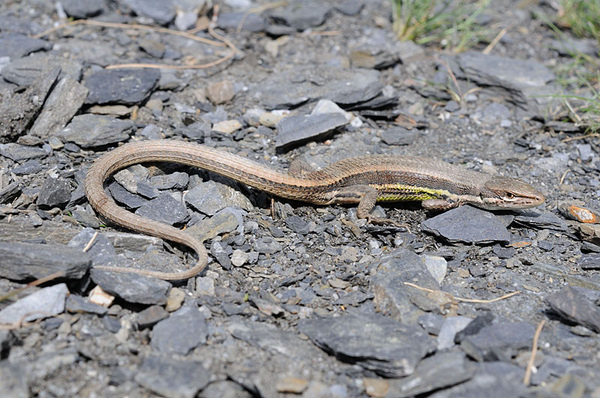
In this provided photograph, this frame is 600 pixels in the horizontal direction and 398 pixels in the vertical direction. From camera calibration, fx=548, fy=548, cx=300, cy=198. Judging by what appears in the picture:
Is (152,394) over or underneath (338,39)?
underneath

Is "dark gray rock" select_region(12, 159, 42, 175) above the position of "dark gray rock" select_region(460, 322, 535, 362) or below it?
below

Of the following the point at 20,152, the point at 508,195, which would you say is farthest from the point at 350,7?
the point at 20,152

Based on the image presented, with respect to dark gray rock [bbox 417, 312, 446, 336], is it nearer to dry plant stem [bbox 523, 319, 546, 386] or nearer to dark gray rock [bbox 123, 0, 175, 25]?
dry plant stem [bbox 523, 319, 546, 386]

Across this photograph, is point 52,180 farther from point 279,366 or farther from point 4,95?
point 279,366

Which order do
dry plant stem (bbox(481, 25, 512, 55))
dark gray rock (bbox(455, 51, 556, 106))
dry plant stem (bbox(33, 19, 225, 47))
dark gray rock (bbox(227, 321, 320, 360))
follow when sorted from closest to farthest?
dark gray rock (bbox(227, 321, 320, 360)), dark gray rock (bbox(455, 51, 556, 106)), dry plant stem (bbox(33, 19, 225, 47)), dry plant stem (bbox(481, 25, 512, 55))

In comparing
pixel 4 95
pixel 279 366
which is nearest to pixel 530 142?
pixel 279 366

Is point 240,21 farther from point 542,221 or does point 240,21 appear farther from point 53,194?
point 542,221

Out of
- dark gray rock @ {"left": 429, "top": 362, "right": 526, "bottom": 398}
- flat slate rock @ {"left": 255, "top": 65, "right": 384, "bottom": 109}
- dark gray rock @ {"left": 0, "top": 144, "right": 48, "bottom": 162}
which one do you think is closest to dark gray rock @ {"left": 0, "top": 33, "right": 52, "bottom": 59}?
dark gray rock @ {"left": 0, "top": 144, "right": 48, "bottom": 162}
